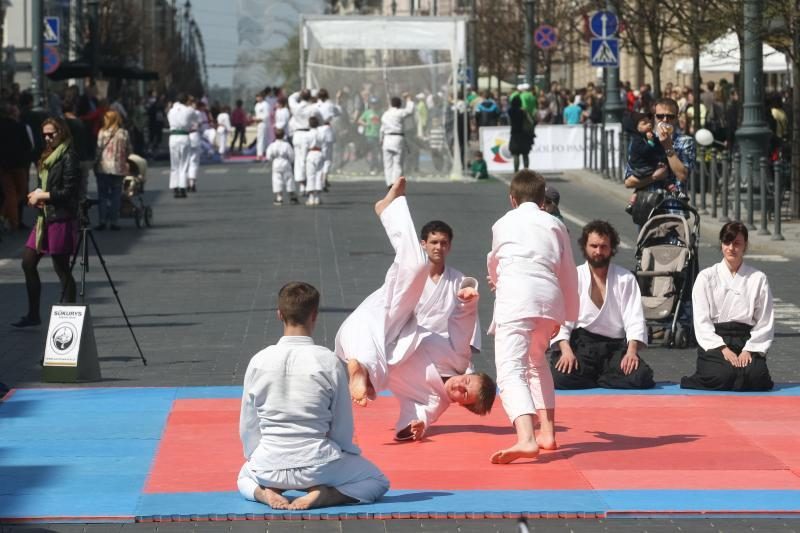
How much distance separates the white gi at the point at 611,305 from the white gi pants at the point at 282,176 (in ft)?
61.7

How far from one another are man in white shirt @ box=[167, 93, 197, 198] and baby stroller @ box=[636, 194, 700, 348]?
19512 millimetres

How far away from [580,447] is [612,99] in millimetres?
29122

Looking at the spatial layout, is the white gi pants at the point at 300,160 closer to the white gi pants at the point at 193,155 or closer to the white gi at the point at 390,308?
the white gi pants at the point at 193,155

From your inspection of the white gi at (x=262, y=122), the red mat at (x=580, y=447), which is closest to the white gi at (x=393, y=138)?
the white gi at (x=262, y=122)

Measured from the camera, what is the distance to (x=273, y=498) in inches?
311

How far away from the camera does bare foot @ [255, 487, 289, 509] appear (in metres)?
7.91

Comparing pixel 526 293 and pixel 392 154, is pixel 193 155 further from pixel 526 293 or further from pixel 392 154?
pixel 526 293

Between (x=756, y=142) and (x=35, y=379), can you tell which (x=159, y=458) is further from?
(x=756, y=142)

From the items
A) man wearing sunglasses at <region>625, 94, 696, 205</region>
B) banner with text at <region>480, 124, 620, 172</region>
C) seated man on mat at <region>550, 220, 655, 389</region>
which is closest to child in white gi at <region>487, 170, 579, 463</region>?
seated man on mat at <region>550, 220, 655, 389</region>

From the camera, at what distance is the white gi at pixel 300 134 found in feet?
101

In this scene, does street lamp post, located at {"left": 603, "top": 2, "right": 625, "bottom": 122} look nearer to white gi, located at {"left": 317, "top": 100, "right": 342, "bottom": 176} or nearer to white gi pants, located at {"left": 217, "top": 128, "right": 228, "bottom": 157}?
white gi, located at {"left": 317, "top": 100, "right": 342, "bottom": 176}

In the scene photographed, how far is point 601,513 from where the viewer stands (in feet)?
25.9

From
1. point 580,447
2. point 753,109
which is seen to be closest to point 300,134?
point 753,109

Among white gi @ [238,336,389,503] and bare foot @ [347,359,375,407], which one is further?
bare foot @ [347,359,375,407]
